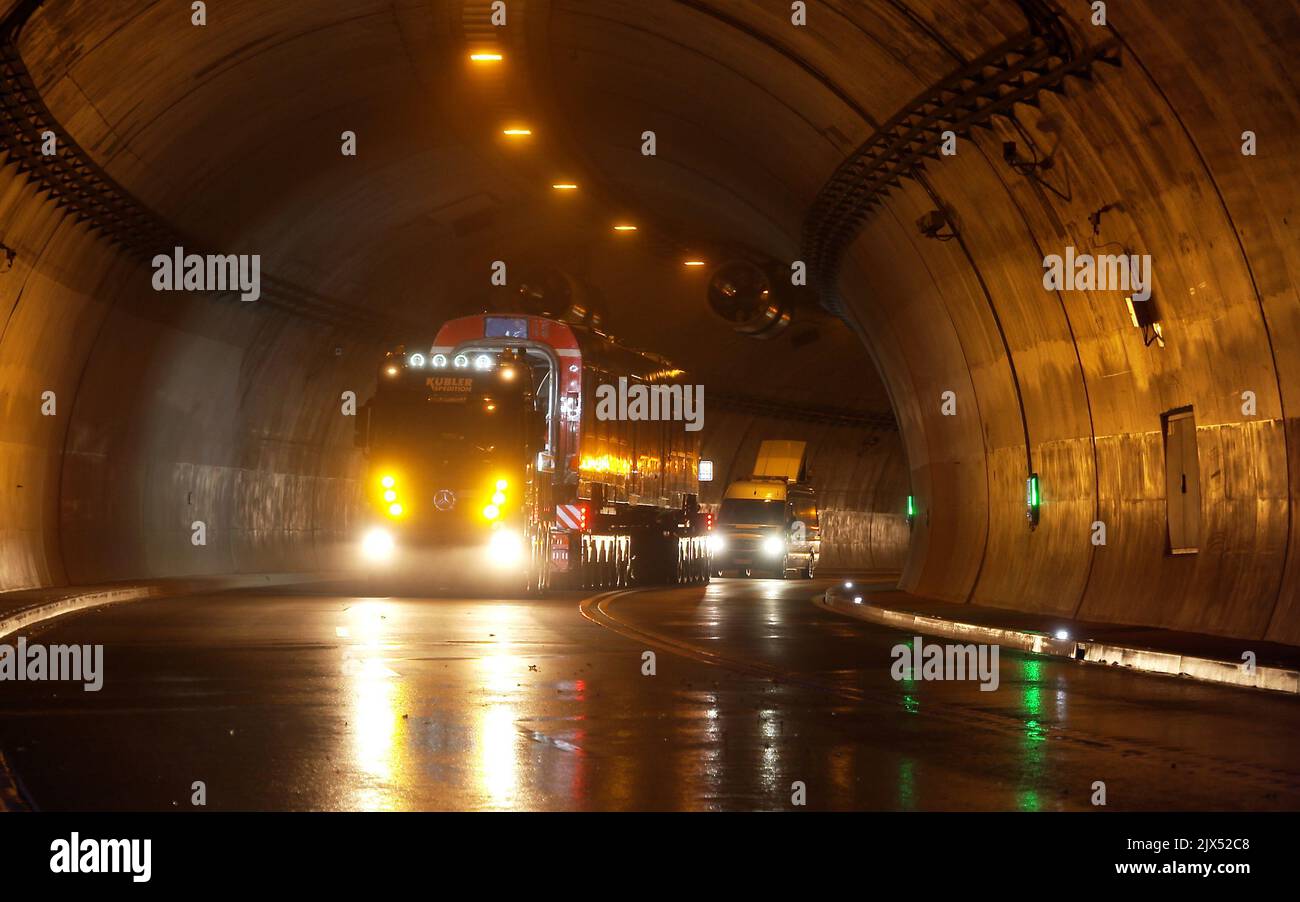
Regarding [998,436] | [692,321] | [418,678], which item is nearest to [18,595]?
[418,678]

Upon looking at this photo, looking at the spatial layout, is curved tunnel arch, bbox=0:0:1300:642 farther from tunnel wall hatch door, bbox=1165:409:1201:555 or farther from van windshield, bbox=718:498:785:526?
van windshield, bbox=718:498:785:526

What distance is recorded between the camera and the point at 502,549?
31.7 meters

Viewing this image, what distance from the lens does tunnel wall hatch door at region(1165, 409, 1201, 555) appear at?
20812mm

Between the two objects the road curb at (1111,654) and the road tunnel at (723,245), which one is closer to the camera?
the road curb at (1111,654)

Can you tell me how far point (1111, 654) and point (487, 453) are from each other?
15.2 m

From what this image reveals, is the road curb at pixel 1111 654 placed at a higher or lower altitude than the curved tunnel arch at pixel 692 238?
lower

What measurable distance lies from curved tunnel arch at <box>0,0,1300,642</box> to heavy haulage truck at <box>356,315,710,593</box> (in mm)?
3410

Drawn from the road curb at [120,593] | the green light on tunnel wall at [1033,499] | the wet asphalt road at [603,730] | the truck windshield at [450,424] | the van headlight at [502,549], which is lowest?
the wet asphalt road at [603,730]

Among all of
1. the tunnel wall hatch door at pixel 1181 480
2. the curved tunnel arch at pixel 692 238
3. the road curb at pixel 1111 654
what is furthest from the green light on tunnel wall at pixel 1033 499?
the tunnel wall hatch door at pixel 1181 480

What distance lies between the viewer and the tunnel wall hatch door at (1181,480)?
20812 mm

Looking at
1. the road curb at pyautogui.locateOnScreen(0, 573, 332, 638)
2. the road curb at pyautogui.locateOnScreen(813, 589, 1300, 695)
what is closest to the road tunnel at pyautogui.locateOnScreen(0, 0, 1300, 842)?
the road curb at pyautogui.locateOnScreen(813, 589, 1300, 695)

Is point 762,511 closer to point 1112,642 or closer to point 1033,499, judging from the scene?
point 1033,499

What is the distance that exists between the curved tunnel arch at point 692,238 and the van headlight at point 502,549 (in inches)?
236

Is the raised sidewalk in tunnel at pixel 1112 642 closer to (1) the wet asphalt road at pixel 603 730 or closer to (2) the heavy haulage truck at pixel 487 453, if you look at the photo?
(1) the wet asphalt road at pixel 603 730
